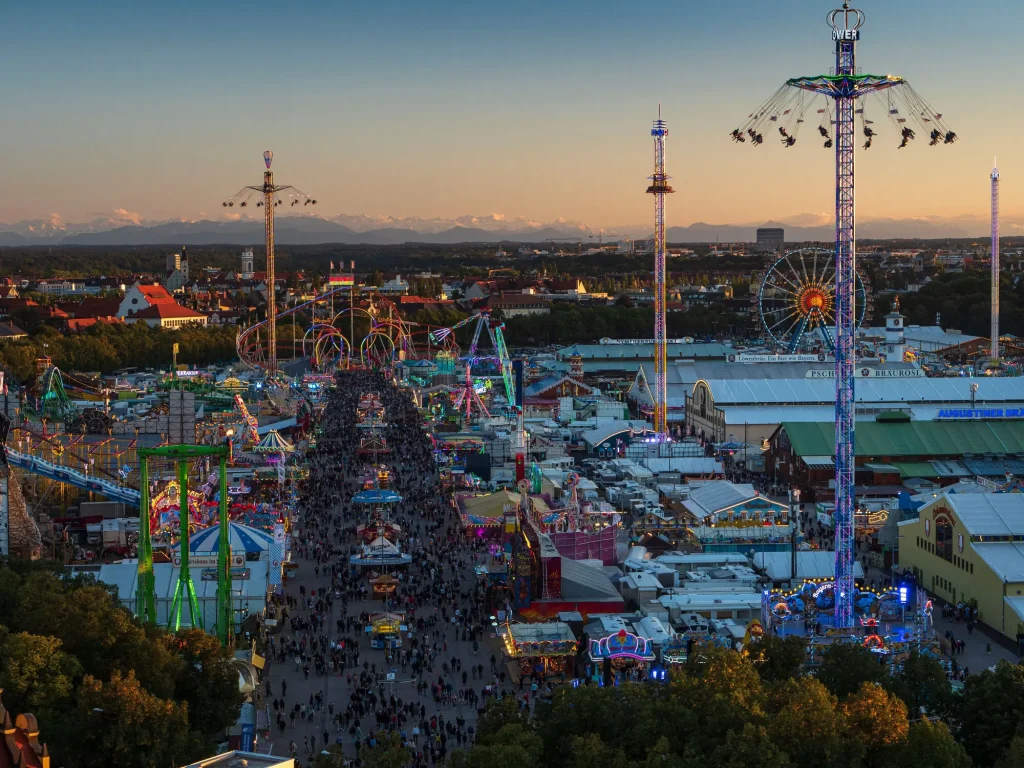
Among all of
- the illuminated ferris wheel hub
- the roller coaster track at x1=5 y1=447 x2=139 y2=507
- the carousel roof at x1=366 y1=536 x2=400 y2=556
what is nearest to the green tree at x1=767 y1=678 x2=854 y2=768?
the carousel roof at x1=366 y1=536 x2=400 y2=556

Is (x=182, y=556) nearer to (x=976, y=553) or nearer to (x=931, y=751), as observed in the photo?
(x=931, y=751)

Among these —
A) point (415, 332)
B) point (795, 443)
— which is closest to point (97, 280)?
point (415, 332)

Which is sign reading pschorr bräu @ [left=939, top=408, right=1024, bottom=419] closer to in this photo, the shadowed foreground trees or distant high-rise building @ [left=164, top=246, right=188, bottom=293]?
the shadowed foreground trees

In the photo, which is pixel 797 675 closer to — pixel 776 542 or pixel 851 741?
pixel 851 741

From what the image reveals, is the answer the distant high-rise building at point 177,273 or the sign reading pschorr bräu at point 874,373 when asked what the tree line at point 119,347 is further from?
the distant high-rise building at point 177,273

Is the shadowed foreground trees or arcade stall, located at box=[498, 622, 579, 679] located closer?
the shadowed foreground trees

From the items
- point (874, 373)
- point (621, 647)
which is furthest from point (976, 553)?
point (874, 373)
